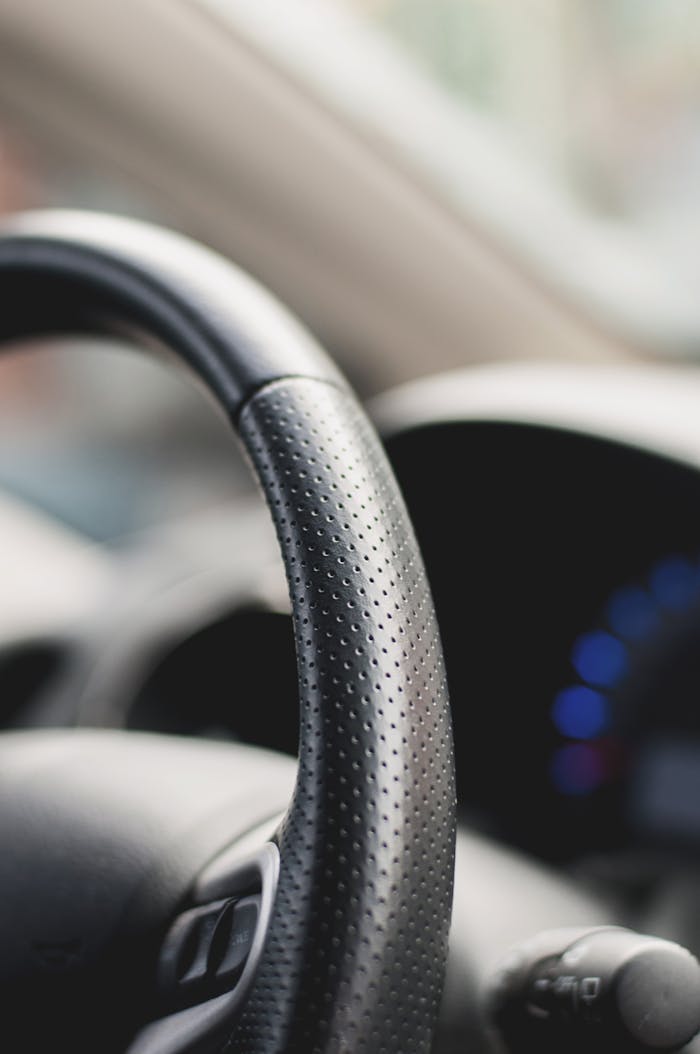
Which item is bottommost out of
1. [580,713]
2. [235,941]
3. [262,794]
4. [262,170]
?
[235,941]

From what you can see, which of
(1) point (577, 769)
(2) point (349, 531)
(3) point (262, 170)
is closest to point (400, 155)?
(3) point (262, 170)

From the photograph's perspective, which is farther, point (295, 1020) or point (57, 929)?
point (57, 929)

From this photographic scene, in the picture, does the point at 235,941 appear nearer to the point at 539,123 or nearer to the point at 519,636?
the point at 519,636

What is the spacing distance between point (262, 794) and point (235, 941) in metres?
0.15

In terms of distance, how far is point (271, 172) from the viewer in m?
1.40

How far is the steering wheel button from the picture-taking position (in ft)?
1.82

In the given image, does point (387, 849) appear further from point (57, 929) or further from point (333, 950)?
point (57, 929)

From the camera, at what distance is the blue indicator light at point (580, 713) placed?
3.81 feet

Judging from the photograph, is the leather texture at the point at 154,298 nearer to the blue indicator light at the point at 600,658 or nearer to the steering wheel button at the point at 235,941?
the steering wheel button at the point at 235,941

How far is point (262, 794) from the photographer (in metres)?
0.72

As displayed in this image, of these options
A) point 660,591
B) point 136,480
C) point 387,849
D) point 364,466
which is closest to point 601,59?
point 660,591

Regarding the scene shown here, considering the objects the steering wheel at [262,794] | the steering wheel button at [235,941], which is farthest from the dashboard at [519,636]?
the steering wheel button at [235,941]

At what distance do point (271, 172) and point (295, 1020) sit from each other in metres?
1.06

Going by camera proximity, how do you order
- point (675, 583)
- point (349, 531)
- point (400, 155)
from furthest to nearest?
point (400, 155)
point (675, 583)
point (349, 531)
